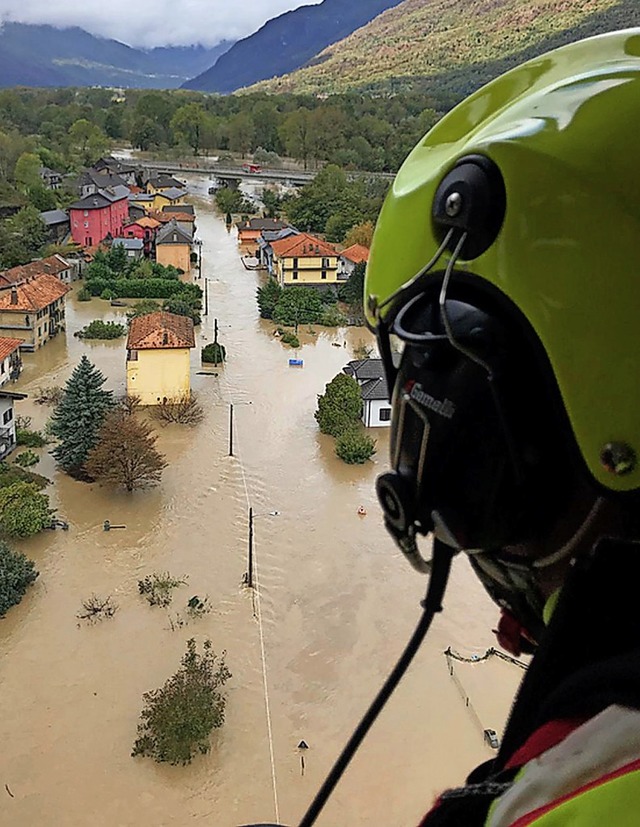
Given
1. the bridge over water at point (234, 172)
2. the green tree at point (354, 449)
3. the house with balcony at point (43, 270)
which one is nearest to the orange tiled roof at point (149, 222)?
the house with balcony at point (43, 270)

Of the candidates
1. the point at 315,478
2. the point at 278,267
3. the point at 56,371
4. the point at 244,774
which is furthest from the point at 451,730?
the point at 278,267

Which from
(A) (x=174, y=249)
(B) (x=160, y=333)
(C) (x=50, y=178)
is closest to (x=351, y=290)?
(A) (x=174, y=249)

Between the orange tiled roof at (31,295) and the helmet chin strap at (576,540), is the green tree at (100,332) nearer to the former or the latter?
the orange tiled roof at (31,295)

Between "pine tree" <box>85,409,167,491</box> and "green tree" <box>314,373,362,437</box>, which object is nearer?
"pine tree" <box>85,409,167,491</box>

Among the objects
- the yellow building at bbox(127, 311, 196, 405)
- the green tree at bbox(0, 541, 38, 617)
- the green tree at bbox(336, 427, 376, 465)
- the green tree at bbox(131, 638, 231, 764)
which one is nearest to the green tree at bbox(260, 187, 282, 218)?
the yellow building at bbox(127, 311, 196, 405)

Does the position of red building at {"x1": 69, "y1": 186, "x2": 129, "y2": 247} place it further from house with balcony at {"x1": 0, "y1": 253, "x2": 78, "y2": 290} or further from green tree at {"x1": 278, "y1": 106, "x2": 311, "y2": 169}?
green tree at {"x1": 278, "y1": 106, "x2": 311, "y2": 169}

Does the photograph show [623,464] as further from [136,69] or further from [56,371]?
[136,69]
